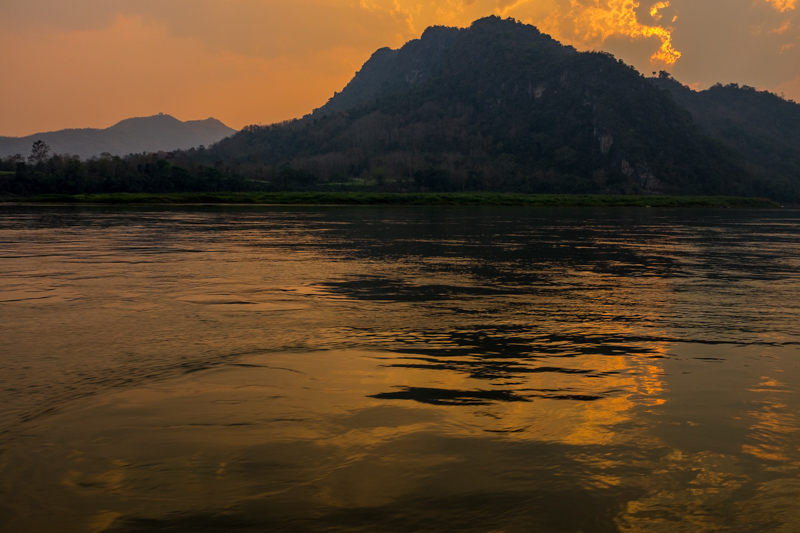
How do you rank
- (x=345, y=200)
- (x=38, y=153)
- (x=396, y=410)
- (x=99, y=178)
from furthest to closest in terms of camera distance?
(x=38, y=153) → (x=99, y=178) → (x=345, y=200) → (x=396, y=410)

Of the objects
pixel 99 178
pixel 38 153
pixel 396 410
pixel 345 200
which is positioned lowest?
pixel 396 410

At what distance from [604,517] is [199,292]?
15306mm

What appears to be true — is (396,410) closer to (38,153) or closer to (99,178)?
(99,178)

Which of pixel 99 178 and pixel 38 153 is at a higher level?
pixel 38 153

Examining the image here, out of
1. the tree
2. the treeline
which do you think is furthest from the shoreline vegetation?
the tree

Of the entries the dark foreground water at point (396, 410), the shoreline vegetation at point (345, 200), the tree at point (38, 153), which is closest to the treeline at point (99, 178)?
the tree at point (38, 153)

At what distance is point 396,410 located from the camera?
28.6ft

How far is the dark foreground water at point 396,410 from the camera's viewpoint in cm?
610

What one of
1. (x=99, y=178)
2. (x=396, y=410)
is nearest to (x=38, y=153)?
(x=99, y=178)

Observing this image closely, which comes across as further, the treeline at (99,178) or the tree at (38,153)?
the tree at (38,153)

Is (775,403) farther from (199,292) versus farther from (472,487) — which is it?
(199,292)

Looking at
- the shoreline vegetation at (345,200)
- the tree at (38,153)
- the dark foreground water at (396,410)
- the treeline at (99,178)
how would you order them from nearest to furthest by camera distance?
the dark foreground water at (396,410) → the shoreline vegetation at (345,200) → the treeline at (99,178) → the tree at (38,153)

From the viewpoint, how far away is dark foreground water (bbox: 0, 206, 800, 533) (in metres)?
6.10

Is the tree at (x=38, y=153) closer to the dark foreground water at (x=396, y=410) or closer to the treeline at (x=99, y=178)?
the treeline at (x=99, y=178)
